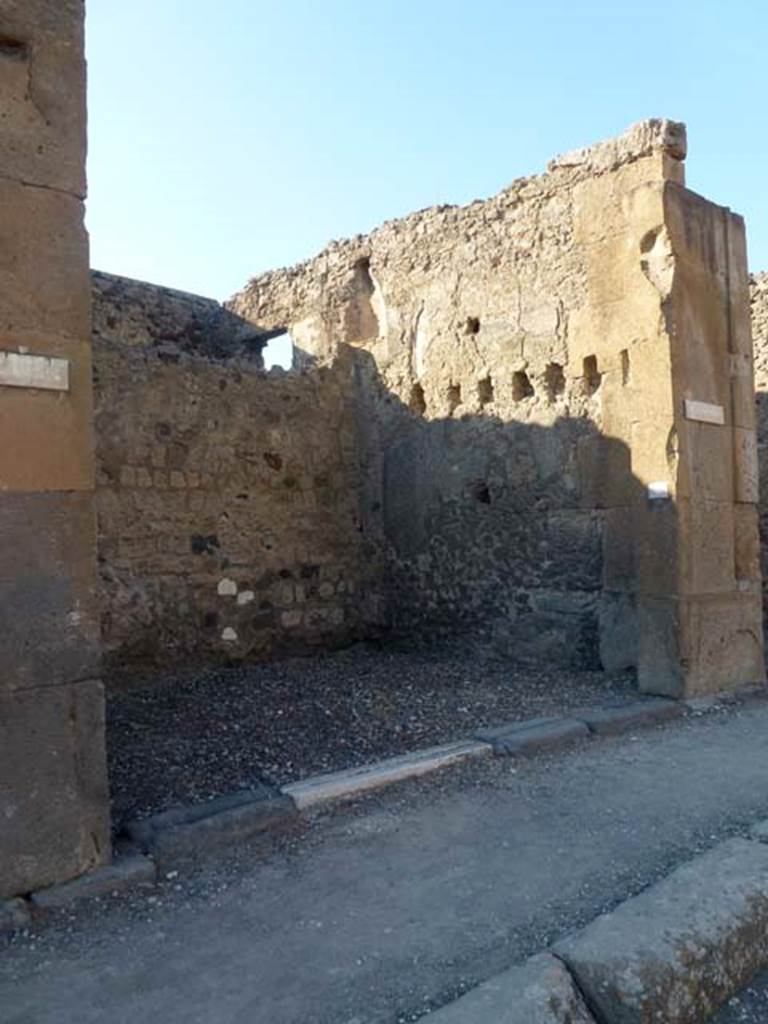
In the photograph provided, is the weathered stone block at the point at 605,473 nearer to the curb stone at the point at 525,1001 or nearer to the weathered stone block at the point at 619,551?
the weathered stone block at the point at 619,551

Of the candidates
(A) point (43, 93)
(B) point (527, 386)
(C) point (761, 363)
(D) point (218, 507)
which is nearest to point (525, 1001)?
(A) point (43, 93)

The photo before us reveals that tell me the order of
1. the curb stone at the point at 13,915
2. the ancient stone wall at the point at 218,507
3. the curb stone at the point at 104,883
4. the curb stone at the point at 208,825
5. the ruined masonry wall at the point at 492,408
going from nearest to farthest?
the curb stone at the point at 13,915
the curb stone at the point at 104,883
the curb stone at the point at 208,825
the ancient stone wall at the point at 218,507
the ruined masonry wall at the point at 492,408

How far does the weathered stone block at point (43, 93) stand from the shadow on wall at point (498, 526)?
13.8 ft

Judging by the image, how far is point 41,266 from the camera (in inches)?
114

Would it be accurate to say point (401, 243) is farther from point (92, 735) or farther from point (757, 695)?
point (92, 735)

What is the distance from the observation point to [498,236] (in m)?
6.87

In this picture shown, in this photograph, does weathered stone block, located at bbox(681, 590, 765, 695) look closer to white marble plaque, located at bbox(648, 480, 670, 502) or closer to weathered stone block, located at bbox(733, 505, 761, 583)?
weathered stone block, located at bbox(733, 505, 761, 583)

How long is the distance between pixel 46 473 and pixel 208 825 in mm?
1488

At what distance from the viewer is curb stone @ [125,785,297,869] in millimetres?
3070

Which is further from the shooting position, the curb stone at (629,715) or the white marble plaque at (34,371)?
the curb stone at (629,715)

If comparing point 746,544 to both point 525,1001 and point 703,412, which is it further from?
point 525,1001

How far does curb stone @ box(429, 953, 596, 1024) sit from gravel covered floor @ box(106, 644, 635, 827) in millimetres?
1765

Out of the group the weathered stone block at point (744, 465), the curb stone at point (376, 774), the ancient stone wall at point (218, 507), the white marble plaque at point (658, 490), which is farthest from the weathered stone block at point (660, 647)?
the ancient stone wall at point (218, 507)

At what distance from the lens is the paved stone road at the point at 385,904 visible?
7.24 feet
